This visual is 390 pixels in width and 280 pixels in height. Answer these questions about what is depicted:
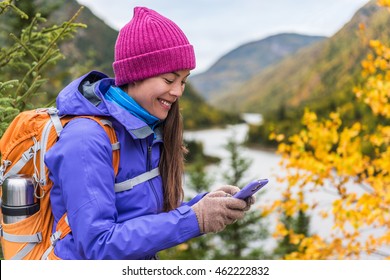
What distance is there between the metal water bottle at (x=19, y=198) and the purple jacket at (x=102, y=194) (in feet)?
0.35

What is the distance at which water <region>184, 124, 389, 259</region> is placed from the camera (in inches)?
276

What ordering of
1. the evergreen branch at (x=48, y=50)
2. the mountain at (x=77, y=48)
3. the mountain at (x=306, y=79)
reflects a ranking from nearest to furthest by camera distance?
the evergreen branch at (x=48, y=50)
the mountain at (x=77, y=48)
the mountain at (x=306, y=79)

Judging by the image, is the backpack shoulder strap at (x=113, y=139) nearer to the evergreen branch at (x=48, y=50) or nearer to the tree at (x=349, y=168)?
the evergreen branch at (x=48, y=50)

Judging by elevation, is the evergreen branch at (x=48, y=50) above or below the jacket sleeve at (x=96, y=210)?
above

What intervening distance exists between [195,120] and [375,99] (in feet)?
265

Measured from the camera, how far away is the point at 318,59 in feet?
448

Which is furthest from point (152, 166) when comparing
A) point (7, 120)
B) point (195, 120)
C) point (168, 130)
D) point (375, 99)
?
point (195, 120)

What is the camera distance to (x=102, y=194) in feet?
4.77

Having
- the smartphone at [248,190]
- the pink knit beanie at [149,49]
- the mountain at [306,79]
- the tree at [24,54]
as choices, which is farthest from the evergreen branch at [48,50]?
the mountain at [306,79]

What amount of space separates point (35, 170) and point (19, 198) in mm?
114

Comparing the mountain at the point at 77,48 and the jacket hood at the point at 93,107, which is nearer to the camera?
the jacket hood at the point at 93,107

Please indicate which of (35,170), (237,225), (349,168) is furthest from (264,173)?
(35,170)

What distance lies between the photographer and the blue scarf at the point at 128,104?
1.67m

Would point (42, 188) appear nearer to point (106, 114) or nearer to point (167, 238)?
point (106, 114)
